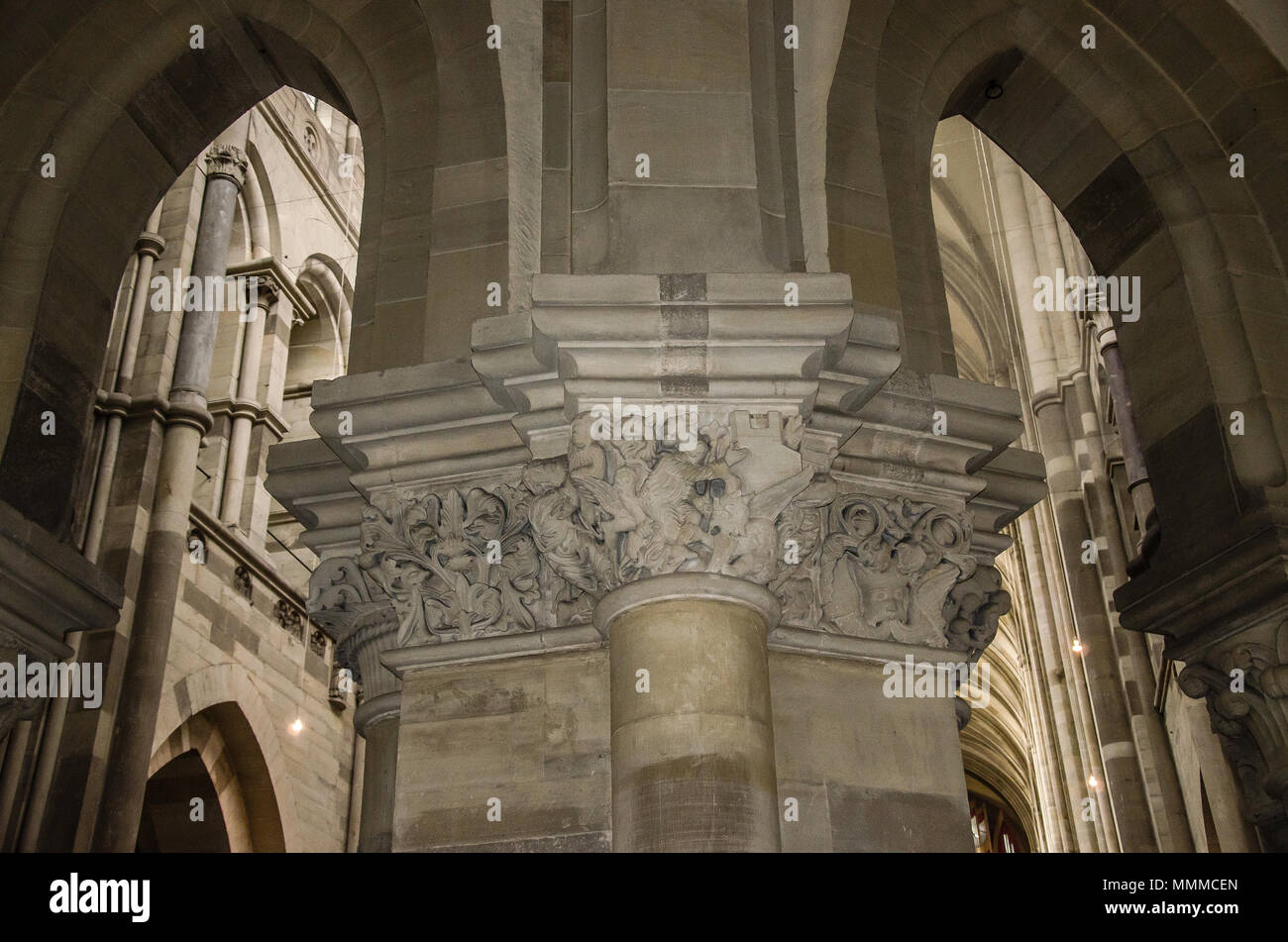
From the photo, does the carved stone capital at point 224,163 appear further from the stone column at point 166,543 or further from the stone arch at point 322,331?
the stone arch at point 322,331

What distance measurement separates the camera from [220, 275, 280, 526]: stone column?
1268cm

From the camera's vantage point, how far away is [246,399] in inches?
527

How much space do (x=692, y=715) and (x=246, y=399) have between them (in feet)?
35.7

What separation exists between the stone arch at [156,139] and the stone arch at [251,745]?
6480 mm

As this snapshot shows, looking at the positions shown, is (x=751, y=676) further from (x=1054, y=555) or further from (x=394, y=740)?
(x=1054, y=555)

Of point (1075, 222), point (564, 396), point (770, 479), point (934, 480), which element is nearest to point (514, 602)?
point (564, 396)

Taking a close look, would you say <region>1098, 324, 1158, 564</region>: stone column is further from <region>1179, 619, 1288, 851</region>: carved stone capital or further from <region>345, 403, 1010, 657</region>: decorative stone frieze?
<region>345, 403, 1010, 657</region>: decorative stone frieze

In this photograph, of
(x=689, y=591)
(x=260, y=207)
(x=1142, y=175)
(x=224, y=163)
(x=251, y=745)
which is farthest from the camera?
(x=260, y=207)

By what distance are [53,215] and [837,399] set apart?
10.6 feet

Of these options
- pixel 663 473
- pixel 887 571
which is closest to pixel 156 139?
pixel 663 473

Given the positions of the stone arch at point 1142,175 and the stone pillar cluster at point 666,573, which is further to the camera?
the stone arch at point 1142,175

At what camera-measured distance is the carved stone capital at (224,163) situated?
12.6m

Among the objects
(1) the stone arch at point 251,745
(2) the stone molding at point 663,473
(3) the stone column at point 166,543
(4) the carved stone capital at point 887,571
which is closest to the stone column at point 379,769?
(2) the stone molding at point 663,473

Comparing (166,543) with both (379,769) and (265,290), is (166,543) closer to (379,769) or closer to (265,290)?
(265,290)
